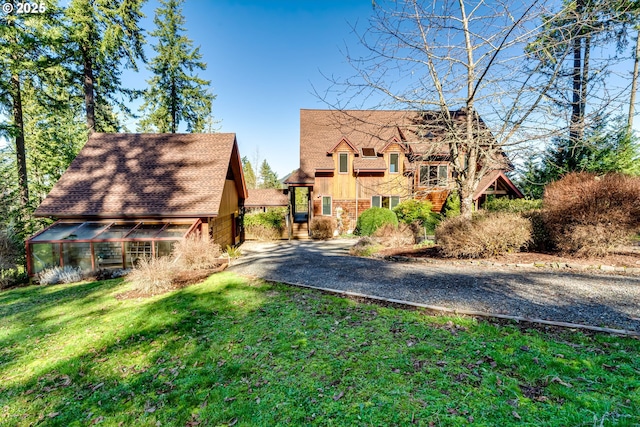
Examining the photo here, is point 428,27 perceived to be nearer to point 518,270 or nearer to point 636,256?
point 518,270

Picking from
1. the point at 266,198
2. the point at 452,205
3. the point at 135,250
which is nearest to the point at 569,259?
the point at 452,205

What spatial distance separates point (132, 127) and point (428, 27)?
27.3 metres

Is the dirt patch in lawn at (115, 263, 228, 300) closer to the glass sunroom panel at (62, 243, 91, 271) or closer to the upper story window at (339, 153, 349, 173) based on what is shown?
the glass sunroom panel at (62, 243, 91, 271)

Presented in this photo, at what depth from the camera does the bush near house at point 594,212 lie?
7.31m

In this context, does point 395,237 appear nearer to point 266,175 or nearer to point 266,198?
point 266,198

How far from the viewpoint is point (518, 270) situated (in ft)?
23.8

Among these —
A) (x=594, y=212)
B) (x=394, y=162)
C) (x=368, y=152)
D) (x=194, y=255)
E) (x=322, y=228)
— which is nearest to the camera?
(x=594, y=212)

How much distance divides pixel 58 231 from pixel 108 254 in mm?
2294

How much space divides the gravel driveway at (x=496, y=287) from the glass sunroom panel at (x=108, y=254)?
5.44 meters

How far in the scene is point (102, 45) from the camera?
14.0m

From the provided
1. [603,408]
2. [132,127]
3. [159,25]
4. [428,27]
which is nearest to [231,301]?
[603,408]

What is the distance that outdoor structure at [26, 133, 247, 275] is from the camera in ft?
33.0

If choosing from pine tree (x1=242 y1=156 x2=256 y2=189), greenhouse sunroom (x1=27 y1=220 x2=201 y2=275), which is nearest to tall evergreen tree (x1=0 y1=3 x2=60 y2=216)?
greenhouse sunroom (x1=27 y1=220 x2=201 y2=275)

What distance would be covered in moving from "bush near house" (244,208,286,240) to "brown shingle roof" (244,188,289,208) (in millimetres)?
3435
